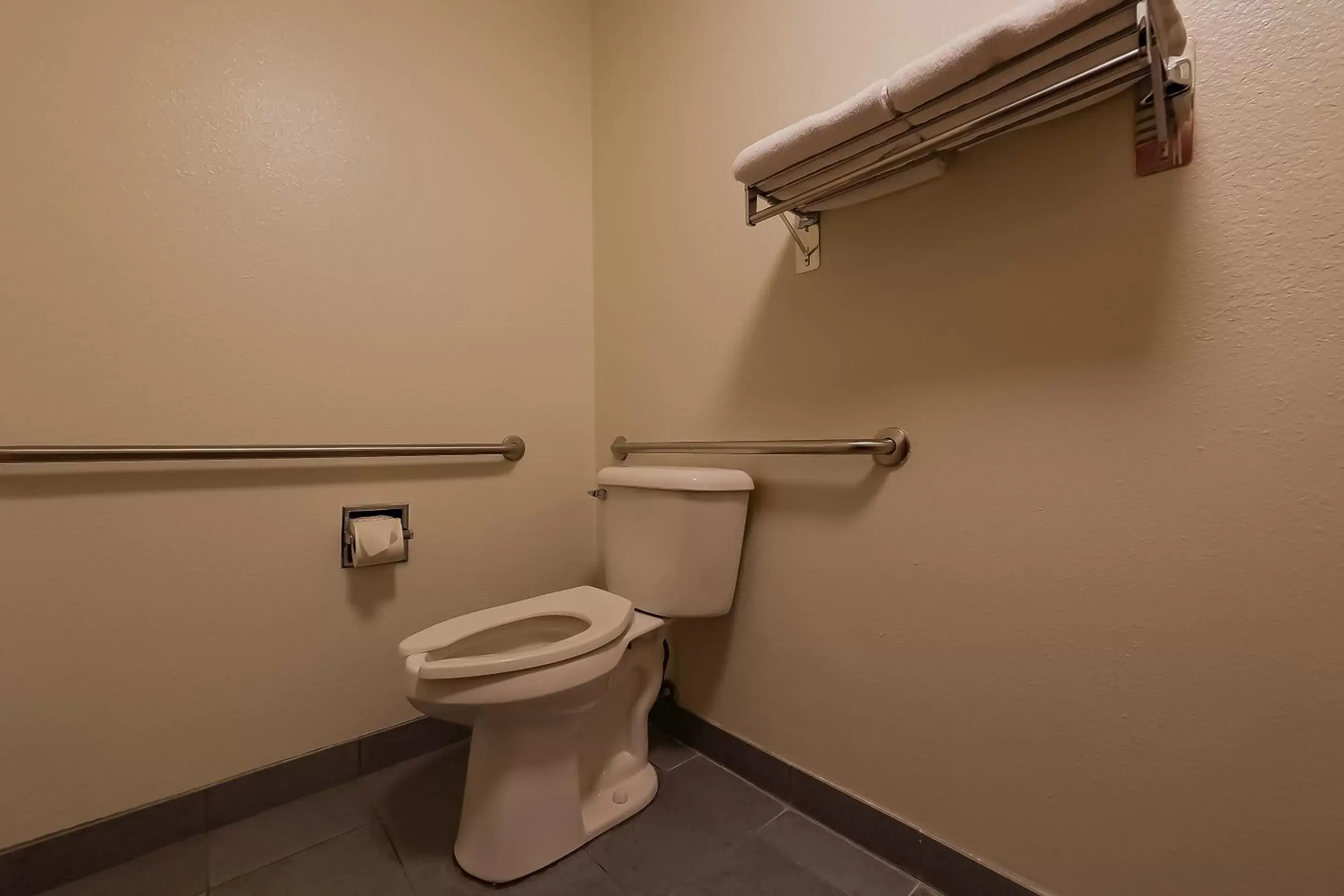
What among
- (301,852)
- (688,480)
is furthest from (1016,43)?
(301,852)

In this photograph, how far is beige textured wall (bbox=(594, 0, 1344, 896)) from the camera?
0.64 metres

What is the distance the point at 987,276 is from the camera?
88cm

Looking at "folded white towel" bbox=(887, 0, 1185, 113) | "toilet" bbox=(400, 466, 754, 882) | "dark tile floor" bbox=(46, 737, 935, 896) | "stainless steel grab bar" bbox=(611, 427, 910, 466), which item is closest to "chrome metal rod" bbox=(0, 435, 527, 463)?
"toilet" bbox=(400, 466, 754, 882)

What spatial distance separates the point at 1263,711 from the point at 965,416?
1.63 ft

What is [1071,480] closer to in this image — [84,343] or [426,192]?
[426,192]

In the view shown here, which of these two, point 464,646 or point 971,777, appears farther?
point 464,646

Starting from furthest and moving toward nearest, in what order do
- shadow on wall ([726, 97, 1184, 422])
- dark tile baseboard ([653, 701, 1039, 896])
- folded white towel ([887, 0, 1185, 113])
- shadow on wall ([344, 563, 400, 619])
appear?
1. shadow on wall ([344, 563, 400, 619])
2. dark tile baseboard ([653, 701, 1039, 896])
3. shadow on wall ([726, 97, 1184, 422])
4. folded white towel ([887, 0, 1185, 113])

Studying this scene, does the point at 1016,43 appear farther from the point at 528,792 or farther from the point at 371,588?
the point at 371,588

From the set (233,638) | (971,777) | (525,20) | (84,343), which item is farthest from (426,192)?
(971,777)

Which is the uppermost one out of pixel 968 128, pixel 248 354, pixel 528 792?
pixel 968 128

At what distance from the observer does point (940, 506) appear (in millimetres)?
931

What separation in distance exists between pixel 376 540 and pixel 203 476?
33 cm

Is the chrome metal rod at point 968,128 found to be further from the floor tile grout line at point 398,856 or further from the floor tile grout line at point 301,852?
the floor tile grout line at point 301,852

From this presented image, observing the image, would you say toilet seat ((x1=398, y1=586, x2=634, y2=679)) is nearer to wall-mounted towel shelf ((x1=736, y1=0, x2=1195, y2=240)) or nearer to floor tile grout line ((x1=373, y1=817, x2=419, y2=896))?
floor tile grout line ((x1=373, y1=817, x2=419, y2=896))
